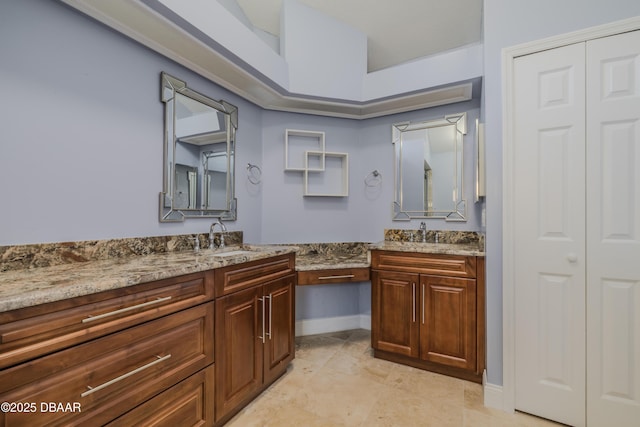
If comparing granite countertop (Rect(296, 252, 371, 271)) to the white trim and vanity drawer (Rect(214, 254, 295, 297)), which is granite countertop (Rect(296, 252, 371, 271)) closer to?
vanity drawer (Rect(214, 254, 295, 297))

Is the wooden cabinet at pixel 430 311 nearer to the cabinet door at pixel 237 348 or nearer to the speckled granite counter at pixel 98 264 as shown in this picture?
Result: the speckled granite counter at pixel 98 264

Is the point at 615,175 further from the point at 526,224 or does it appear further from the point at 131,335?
the point at 131,335

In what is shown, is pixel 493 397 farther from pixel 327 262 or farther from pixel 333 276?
pixel 327 262

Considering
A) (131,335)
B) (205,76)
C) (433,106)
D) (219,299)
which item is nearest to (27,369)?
(131,335)

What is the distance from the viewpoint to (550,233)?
1686 mm

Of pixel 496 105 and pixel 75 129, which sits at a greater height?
pixel 496 105

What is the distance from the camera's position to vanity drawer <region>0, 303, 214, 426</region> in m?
0.89

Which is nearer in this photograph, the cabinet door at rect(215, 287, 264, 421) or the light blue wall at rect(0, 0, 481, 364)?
the light blue wall at rect(0, 0, 481, 364)

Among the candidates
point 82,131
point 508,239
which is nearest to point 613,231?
point 508,239

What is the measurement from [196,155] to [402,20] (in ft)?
7.10

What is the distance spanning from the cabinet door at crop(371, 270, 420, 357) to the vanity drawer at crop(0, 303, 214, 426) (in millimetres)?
1367

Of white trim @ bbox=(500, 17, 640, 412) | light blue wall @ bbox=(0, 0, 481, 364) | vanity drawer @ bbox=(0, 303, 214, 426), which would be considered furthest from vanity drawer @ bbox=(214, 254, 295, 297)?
white trim @ bbox=(500, 17, 640, 412)

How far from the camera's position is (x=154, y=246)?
6.08 feet

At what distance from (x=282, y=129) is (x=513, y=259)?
7.25 feet
